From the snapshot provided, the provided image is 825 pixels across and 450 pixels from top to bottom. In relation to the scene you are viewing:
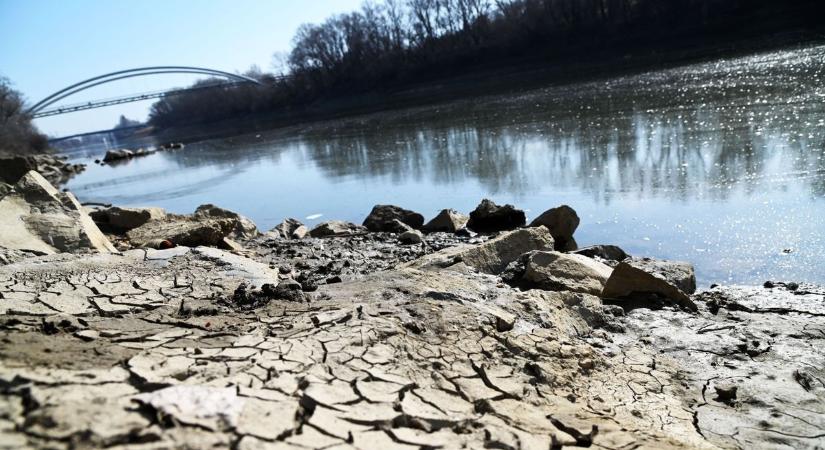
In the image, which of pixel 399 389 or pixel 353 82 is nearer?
pixel 399 389

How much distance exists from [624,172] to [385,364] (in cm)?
722

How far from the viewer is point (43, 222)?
17.0 ft

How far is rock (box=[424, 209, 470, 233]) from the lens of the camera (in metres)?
7.41

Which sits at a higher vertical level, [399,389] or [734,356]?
[399,389]

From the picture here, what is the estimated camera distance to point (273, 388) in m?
2.32

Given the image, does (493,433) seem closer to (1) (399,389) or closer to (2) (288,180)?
(1) (399,389)

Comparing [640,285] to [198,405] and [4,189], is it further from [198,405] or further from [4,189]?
[4,189]

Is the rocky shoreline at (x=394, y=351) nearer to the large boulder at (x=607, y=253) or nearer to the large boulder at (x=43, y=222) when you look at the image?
the large boulder at (x=43, y=222)

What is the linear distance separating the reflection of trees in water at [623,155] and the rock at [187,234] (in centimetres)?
469

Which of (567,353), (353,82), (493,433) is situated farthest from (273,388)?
(353,82)

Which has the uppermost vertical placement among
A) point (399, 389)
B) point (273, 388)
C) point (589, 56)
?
point (589, 56)

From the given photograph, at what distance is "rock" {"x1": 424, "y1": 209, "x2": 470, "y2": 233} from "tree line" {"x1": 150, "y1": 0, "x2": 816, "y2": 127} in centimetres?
3128

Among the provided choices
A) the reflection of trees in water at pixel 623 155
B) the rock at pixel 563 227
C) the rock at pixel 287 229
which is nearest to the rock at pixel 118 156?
the reflection of trees in water at pixel 623 155

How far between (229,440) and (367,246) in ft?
15.7
